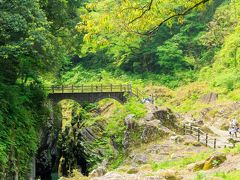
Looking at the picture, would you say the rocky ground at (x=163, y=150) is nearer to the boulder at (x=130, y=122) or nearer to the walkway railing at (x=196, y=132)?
the boulder at (x=130, y=122)

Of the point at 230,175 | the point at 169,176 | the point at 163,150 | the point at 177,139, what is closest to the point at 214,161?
the point at 230,175

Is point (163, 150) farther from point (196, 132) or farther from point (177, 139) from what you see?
point (196, 132)

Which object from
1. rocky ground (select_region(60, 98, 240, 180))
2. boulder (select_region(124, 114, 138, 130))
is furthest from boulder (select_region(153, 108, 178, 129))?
boulder (select_region(124, 114, 138, 130))

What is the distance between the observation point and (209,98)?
1731 inches

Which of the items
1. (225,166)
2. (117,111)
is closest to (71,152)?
(117,111)

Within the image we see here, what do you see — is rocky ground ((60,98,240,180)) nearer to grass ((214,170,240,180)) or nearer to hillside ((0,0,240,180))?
hillside ((0,0,240,180))

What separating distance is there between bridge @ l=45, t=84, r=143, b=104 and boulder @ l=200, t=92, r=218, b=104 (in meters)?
12.8

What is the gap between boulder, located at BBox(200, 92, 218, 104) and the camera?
4350cm

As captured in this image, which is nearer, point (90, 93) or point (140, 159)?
point (140, 159)

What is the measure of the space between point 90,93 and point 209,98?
15.9 m

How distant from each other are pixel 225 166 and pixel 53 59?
46.4 feet

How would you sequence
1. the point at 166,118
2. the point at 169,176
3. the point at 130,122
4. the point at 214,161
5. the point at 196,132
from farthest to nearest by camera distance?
the point at 166,118 < the point at 130,122 < the point at 196,132 < the point at 214,161 < the point at 169,176

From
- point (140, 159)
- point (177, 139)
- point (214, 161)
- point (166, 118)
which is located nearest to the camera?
point (214, 161)

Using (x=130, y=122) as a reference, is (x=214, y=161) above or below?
below
